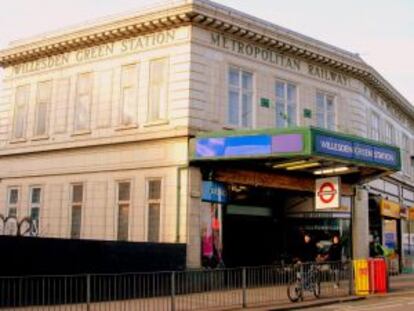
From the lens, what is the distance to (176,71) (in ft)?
79.6

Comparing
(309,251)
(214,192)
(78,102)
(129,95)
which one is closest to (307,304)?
(214,192)

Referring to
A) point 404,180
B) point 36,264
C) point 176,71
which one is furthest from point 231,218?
point 404,180

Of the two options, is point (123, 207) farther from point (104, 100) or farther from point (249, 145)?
point (249, 145)

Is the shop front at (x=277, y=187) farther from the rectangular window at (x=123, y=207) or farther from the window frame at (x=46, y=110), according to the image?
the window frame at (x=46, y=110)

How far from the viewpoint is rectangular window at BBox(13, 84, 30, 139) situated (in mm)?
29656

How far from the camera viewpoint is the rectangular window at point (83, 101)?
27250 millimetres

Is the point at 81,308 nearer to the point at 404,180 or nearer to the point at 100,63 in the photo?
the point at 100,63

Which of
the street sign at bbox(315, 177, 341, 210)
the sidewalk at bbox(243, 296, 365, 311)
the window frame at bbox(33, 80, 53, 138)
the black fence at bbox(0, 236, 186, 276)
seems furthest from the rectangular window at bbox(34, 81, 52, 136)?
the sidewalk at bbox(243, 296, 365, 311)

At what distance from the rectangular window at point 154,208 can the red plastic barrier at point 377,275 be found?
305 inches

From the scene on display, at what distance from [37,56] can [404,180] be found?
22561 mm

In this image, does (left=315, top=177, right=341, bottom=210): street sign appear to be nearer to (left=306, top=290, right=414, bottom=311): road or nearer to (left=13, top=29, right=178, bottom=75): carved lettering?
(left=306, top=290, right=414, bottom=311): road

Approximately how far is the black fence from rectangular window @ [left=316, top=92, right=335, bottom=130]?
10114mm

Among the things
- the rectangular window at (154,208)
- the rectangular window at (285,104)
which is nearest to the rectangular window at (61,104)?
the rectangular window at (154,208)

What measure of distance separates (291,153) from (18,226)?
13.1 meters
